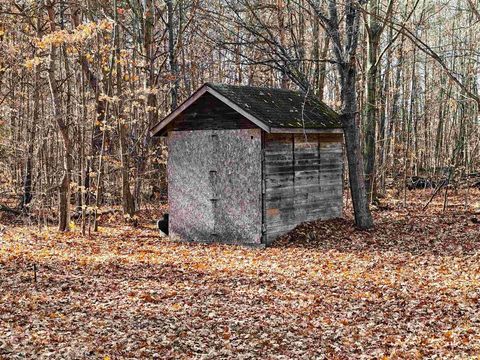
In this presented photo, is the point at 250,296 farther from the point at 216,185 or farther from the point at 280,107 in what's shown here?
the point at 280,107

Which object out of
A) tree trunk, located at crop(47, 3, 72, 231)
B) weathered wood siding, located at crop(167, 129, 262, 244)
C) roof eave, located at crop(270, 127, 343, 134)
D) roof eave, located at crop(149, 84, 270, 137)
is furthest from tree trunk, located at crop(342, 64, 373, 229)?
tree trunk, located at crop(47, 3, 72, 231)

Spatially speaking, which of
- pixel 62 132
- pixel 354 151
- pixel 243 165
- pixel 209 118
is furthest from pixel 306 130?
pixel 62 132

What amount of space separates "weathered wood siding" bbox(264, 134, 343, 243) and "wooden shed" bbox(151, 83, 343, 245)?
0.09 ft

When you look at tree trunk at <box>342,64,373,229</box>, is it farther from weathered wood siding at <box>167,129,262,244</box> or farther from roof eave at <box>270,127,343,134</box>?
weathered wood siding at <box>167,129,262,244</box>

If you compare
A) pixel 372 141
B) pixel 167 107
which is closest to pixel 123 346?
pixel 372 141

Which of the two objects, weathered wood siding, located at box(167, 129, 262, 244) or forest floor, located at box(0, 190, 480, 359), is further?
weathered wood siding, located at box(167, 129, 262, 244)

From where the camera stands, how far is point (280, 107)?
667 inches

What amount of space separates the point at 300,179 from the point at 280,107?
2.26m

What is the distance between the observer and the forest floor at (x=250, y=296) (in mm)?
8039

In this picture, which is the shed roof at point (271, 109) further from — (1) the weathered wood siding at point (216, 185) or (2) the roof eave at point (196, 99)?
(1) the weathered wood siding at point (216, 185)

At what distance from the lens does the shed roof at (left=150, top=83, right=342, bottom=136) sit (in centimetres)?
1527

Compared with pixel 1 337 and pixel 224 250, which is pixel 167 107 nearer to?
pixel 224 250

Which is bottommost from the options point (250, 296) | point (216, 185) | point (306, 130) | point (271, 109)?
point (250, 296)

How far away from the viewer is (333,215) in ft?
59.5
